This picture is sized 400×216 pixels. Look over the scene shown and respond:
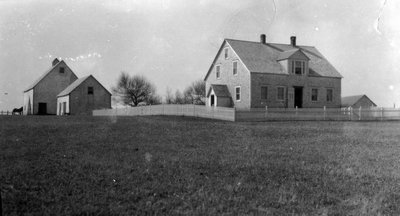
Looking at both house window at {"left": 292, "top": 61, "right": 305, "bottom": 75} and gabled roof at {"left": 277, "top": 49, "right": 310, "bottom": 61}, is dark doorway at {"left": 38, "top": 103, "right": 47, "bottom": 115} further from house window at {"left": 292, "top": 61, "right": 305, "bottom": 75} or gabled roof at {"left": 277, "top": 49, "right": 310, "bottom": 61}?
house window at {"left": 292, "top": 61, "right": 305, "bottom": 75}

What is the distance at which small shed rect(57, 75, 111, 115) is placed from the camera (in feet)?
181

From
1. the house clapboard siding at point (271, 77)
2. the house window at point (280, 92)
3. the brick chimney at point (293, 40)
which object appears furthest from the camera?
the brick chimney at point (293, 40)

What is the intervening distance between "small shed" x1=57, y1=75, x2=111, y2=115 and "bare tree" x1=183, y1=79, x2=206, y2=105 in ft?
117

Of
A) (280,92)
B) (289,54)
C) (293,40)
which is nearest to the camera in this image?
(280,92)

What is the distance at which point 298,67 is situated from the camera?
3934 centimetres

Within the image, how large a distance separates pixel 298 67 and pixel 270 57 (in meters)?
2.88

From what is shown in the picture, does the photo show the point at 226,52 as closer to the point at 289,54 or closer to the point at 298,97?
the point at 289,54

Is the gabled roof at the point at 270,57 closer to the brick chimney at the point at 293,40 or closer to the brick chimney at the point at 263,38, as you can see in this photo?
the brick chimney at the point at 263,38

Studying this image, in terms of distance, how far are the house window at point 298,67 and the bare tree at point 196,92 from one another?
2043 inches

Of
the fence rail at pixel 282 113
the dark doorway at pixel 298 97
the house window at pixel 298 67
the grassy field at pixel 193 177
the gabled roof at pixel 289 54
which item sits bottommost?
the grassy field at pixel 193 177

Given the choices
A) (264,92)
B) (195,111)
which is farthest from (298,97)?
(195,111)

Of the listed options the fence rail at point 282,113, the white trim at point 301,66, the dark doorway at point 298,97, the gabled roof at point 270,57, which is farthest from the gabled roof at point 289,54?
the fence rail at point 282,113

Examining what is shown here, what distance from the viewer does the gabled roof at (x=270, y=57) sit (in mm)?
38031

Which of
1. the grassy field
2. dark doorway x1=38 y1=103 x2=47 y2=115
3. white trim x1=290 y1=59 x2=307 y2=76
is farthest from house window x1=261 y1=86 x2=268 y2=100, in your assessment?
dark doorway x1=38 y1=103 x2=47 y2=115
